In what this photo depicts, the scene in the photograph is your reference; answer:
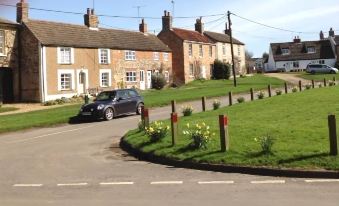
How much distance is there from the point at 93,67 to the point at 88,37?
127 inches

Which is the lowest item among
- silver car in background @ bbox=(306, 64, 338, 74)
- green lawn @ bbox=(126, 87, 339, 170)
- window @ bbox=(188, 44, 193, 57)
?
green lawn @ bbox=(126, 87, 339, 170)

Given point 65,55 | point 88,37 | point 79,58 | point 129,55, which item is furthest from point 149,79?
point 65,55

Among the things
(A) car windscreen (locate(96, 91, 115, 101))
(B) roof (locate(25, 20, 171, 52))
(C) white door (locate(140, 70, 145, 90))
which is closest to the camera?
(A) car windscreen (locate(96, 91, 115, 101))

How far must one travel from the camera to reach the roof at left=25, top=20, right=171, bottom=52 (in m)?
45.0

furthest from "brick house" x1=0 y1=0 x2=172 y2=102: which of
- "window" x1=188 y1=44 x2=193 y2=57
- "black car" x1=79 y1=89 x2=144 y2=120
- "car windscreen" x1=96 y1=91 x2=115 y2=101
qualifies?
"black car" x1=79 y1=89 x2=144 y2=120

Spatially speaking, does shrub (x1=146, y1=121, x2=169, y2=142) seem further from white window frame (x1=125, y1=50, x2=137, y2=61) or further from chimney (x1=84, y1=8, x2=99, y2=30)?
white window frame (x1=125, y1=50, x2=137, y2=61)

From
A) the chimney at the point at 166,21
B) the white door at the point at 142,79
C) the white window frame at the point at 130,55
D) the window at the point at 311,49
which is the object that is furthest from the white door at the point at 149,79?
the window at the point at 311,49

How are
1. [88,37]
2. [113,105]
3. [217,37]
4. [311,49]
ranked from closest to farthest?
1. [113,105]
2. [88,37]
3. [217,37]
4. [311,49]

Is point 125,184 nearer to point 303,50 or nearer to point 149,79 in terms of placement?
point 149,79

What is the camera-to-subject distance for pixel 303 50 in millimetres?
101500

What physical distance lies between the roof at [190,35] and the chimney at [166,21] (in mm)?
830

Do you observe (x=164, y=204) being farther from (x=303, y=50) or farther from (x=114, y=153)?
(x=303, y=50)

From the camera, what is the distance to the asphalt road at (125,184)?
8.89 m

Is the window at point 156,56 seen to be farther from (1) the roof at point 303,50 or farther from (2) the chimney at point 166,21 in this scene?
(1) the roof at point 303,50
